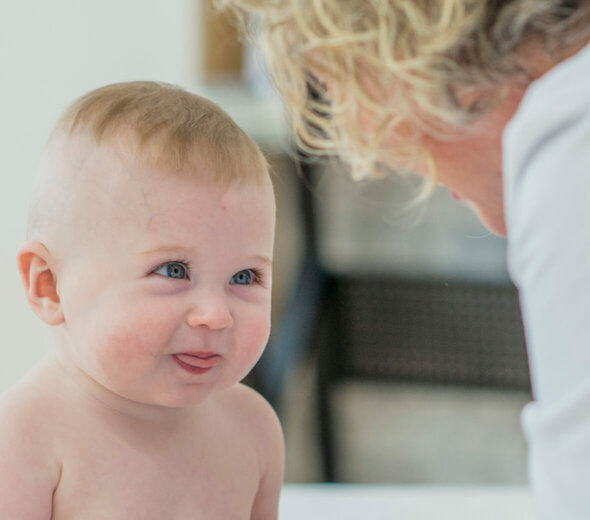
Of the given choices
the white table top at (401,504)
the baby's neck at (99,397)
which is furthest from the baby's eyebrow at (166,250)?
the white table top at (401,504)

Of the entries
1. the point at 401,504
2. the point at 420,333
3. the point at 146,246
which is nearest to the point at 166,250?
the point at 146,246

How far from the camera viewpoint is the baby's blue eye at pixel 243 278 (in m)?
0.65

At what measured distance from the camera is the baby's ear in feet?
2.09

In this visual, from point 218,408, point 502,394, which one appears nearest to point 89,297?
point 218,408

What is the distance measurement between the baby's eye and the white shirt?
22 cm

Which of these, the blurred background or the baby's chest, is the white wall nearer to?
the blurred background

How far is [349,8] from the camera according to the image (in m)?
0.68

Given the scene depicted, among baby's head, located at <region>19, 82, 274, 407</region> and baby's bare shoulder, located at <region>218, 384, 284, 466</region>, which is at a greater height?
baby's head, located at <region>19, 82, 274, 407</region>

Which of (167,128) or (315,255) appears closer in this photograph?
(167,128)

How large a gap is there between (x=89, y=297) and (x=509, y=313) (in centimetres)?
169

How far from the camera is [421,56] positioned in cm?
67

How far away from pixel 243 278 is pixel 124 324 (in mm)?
93

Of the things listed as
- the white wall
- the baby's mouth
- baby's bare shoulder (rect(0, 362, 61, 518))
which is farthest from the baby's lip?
the white wall

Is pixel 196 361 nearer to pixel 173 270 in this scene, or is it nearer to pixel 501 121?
pixel 173 270
